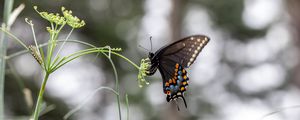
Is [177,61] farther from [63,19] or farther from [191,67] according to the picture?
[191,67]

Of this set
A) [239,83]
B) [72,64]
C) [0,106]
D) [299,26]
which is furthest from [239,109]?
[0,106]

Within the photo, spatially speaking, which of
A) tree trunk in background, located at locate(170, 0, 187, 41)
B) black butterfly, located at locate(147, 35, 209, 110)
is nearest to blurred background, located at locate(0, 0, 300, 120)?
tree trunk in background, located at locate(170, 0, 187, 41)

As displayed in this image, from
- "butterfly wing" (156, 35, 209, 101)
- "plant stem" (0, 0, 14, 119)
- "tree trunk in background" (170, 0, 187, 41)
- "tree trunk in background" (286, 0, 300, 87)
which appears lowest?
"plant stem" (0, 0, 14, 119)

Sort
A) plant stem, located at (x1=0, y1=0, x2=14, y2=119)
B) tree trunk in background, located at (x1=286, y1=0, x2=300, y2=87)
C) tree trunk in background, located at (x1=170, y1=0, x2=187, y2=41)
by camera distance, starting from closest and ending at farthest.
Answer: plant stem, located at (x1=0, y1=0, x2=14, y2=119), tree trunk in background, located at (x1=286, y1=0, x2=300, y2=87), tree trunk in background, located at (x1=170, y1=0, x2=187, y2=41)

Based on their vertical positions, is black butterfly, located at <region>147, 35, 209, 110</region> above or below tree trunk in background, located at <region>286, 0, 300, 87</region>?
below

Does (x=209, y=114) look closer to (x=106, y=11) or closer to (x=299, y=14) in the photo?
(x=106, y=11)

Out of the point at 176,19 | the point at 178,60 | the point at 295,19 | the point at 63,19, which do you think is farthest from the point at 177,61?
the point at 176,19

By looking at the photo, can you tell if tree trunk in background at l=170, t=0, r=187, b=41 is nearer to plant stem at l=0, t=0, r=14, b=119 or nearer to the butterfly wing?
the butterfly wing

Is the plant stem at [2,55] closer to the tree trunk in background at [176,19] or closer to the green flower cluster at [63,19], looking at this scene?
the green flower cluster at [63,19]
